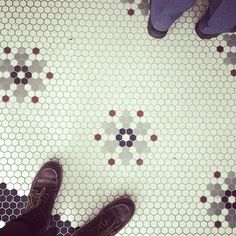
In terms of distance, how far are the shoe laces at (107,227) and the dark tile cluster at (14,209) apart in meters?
0.15

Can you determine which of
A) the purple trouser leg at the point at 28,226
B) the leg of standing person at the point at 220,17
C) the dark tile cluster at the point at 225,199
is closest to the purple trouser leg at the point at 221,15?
the leg of standing person at the point at 220,17

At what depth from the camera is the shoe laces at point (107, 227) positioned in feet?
5.02

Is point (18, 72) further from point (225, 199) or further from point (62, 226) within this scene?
point (225, 199)

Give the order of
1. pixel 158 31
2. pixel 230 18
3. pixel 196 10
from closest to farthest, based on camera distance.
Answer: pixel 230 18 < pixel 158 31 < pixel 196 10

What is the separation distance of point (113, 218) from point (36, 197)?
1.20 feet

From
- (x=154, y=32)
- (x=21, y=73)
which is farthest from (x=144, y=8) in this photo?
(x=21, y=73)

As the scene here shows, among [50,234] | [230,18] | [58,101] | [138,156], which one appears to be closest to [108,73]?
[58,101]

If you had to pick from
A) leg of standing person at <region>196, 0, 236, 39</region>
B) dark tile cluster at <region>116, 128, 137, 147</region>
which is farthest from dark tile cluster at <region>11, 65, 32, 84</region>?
leg of standing person at <region>196, 0, 236, 39</region>

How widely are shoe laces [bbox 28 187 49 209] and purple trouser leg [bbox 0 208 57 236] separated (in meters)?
0.06

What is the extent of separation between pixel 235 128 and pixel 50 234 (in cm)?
97

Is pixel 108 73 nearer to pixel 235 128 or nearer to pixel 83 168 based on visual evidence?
pixel 83 168

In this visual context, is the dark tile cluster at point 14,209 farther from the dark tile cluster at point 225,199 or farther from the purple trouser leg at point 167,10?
the purple trouser leg at point 167,10

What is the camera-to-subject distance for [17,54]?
5.23 feet

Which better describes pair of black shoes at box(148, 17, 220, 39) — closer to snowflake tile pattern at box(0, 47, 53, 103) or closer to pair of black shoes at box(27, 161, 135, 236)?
snowflake tile pattern at box(0, 47, 53, 103)
